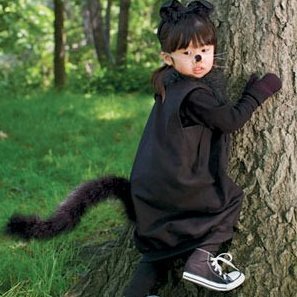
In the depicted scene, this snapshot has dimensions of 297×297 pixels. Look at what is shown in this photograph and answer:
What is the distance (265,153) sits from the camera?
8.85 feet

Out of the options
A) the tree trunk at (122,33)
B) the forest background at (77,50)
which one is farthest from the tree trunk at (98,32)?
the tree trunk at (122,33)

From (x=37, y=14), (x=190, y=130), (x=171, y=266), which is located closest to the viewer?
(x=190, y=130)

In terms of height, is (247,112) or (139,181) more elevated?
(247,112)

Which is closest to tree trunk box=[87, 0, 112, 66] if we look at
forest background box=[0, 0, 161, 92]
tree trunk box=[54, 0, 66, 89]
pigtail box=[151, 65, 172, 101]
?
forest background box=[0, 0, 161, 92]

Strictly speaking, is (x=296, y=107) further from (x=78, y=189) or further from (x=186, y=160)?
(x=78, y=189)

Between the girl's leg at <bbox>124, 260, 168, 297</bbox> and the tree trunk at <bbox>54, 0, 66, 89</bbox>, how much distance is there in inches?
341

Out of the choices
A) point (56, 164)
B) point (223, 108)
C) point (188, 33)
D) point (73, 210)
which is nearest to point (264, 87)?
point (223, 108)

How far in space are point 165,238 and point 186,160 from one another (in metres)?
0.33

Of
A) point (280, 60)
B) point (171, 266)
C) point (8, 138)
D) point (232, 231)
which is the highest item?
point (280, 60)

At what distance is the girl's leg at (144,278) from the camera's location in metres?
2.76

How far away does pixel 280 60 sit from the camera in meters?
2.64

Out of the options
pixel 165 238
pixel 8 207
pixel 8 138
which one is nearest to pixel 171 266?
pixel 165 238

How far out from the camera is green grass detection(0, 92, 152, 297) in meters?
3.63

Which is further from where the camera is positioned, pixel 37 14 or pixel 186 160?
pixel 37 14
